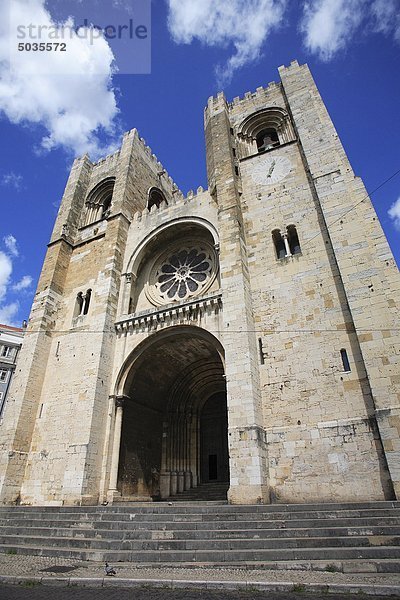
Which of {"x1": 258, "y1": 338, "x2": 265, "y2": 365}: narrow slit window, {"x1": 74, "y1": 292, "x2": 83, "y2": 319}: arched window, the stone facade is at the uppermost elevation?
the stone facade

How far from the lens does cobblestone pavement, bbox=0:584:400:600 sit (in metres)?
3.61

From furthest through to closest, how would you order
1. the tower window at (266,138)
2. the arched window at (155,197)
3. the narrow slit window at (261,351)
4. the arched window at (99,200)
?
the arched window at (155,197)
the arched window at (99,200)
the tower window at (266,138)
the narrow slit window at (261,351)

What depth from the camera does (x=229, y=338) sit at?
10.4 metres

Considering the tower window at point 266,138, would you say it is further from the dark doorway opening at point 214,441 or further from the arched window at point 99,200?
the dark doorway opening at point 214,441

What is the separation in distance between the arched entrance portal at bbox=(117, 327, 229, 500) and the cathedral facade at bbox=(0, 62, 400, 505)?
0.06 meters

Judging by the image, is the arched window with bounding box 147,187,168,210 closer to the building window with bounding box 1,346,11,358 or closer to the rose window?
the rose window

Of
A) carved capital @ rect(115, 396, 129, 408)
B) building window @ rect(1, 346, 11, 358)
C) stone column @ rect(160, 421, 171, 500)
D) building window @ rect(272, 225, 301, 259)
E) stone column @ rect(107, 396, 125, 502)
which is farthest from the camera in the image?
building window @ rect(1, 346, 11, 358)

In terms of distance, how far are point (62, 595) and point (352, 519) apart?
15.2 feet

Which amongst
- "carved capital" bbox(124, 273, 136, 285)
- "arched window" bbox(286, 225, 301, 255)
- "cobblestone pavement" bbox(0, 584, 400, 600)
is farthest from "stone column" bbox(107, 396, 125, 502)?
"arched window" bbox(286, 225, 301, 255)

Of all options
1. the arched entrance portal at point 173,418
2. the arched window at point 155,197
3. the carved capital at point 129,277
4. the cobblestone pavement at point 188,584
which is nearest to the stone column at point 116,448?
the arched entrance portal at point 173,418

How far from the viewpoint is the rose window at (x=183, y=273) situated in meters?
14.3

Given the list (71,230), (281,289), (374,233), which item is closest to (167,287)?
(281,289)

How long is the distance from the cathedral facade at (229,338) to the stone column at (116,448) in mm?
47

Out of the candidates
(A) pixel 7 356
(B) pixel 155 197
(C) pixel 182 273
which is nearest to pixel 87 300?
(C) pixel 182 273
